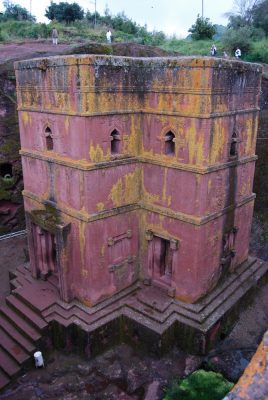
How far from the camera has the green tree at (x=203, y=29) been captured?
103ft

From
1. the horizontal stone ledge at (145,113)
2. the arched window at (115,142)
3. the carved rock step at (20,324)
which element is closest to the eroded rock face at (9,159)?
the carved rock step at (20,324)

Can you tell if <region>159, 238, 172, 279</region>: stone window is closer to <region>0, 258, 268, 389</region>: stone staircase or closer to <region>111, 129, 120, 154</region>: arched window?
<region>0, 258, 268, 389</region>: stone staircase

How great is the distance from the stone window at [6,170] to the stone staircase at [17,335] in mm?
7950

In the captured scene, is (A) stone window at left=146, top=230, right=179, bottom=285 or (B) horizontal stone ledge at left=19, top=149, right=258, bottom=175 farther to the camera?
(A) stone window at left=146, top=230, right=179, bottom=285

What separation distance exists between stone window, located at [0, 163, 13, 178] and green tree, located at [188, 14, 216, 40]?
A: 22.4 metres

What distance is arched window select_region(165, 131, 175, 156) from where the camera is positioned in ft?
32.0

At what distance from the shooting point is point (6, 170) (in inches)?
690

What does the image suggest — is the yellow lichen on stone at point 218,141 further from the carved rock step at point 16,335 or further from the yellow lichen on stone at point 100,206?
the carved rock step at point 16,335

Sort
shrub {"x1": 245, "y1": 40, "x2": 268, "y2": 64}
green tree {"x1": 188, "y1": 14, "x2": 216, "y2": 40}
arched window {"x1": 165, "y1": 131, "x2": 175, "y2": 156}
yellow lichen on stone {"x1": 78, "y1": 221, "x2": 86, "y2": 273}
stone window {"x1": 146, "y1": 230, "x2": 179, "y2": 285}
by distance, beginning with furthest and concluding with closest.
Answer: green tree {"x1": 188, "y1": 14, "x2": 216, "y2": 40} < shrub {"x1": 245, "y1": 40, "x2": 268, "y2": 64} < stone window {"x1": 146, "y1": 230, "x2": 179, "y2": 285} < arched window {"x1": 165, "y1": 131, "x2": 175, "y2": 156} < yellow lichen on stone {"x1": 78, "y1": 221, "x2": 86, "y2": 273}

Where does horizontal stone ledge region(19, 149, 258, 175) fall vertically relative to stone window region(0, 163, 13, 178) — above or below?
above

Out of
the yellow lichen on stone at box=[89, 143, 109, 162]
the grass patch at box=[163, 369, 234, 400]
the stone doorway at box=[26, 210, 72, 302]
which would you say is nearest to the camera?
the grass patch at box=[163, 369, 234, 400]

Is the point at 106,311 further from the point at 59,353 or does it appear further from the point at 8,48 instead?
the point at 8,48

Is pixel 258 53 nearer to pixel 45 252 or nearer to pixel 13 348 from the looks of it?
pixel 45 252

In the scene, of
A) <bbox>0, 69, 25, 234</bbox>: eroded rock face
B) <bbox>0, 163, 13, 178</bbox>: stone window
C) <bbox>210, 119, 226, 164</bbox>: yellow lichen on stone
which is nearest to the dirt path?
<bbox>0, 69, 25, 234</bbox>: eroded rock face
